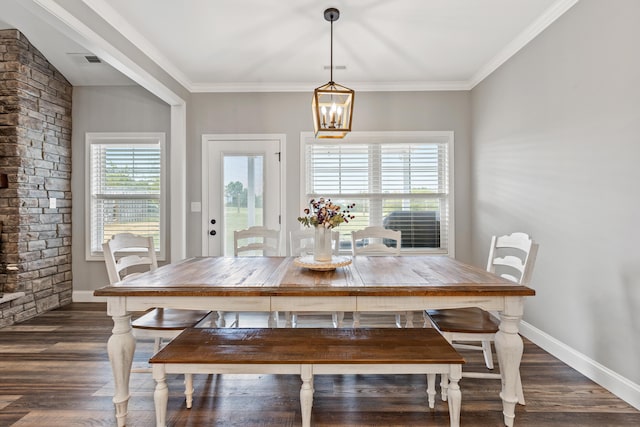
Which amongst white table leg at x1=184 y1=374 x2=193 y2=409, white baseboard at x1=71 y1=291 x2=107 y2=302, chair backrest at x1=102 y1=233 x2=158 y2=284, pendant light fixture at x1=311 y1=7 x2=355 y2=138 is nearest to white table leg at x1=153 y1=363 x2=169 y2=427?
white table leg at x1=184 y1=374 x2=193 y2=409

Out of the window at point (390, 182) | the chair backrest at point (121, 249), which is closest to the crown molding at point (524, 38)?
the window at point (390, 182)

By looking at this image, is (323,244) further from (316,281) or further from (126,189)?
(126,189)

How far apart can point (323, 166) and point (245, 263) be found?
2.03 m

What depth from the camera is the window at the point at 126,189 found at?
4.16 meters

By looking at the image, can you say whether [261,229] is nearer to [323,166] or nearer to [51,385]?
[323,166]

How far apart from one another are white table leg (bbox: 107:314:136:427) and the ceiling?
1.95 m

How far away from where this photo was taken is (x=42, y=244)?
12.0 feet

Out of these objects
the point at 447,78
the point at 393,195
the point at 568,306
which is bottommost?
the point at 568,306

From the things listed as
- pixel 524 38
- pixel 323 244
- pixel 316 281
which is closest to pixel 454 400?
pixel 316 281

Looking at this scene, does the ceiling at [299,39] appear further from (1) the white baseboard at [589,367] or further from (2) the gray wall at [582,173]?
(1) the white baseboard at [589,367]

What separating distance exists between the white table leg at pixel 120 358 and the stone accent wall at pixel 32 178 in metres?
2.48

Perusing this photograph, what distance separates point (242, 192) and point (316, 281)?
2.56 meters

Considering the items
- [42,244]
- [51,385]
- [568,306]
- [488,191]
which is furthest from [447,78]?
[42,244]

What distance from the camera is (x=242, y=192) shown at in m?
4.11
